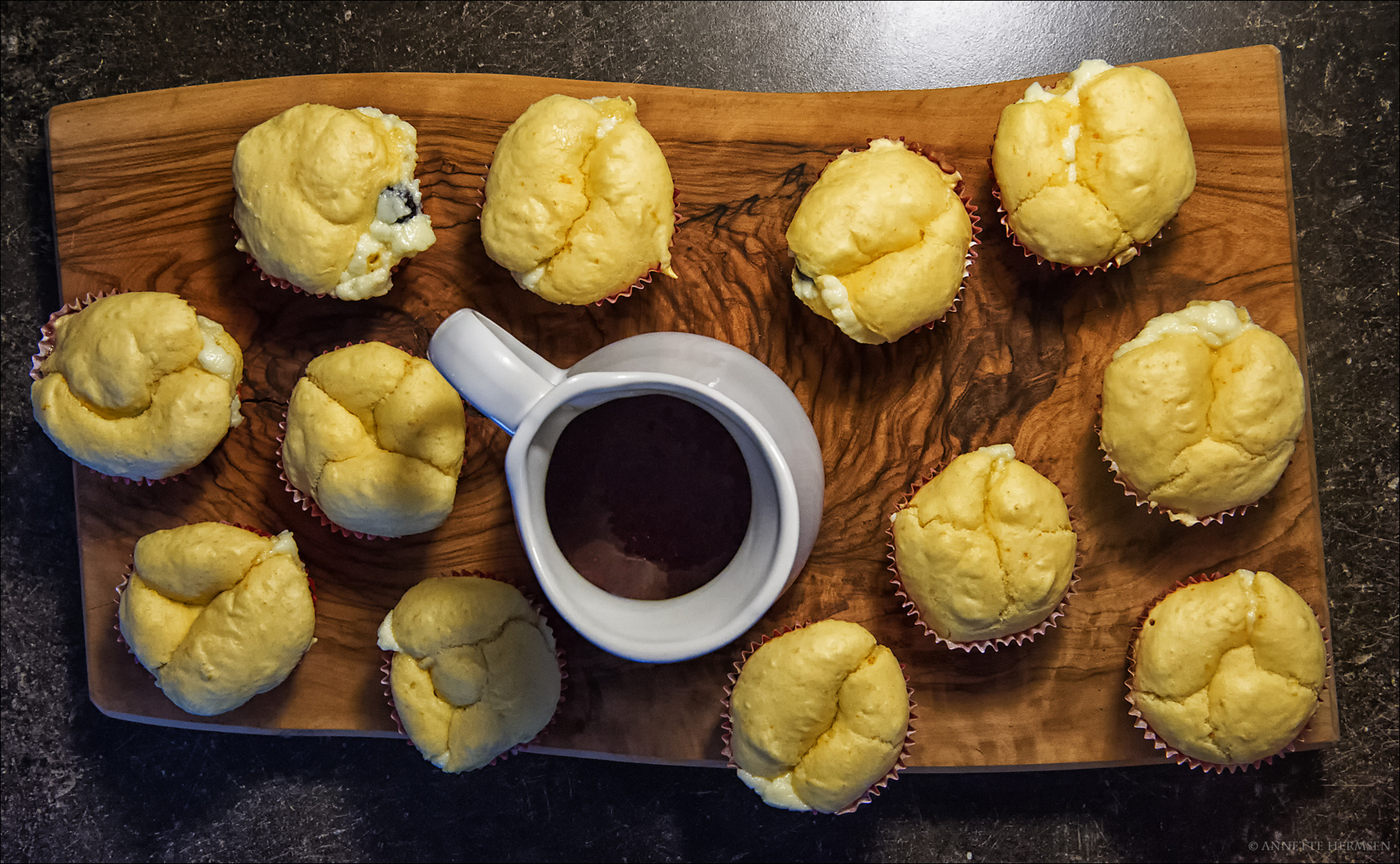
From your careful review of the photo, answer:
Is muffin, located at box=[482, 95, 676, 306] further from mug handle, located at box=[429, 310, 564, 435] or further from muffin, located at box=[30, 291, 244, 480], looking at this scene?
muffin, located at box=[30, 291, 244, 480]

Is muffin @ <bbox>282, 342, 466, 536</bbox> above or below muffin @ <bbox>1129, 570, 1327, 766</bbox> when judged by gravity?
above

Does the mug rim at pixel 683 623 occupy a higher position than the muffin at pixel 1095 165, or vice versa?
the muffin at pixel 1095 165

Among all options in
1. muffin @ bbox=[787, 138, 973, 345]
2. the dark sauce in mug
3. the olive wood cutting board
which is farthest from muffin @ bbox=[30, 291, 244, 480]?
muffin @ bbox=[787, 138, 973, 345]

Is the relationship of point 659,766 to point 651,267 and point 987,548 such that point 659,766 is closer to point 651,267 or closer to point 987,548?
point 987,548

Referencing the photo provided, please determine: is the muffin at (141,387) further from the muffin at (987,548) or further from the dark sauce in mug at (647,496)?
the muffin at (987,548)

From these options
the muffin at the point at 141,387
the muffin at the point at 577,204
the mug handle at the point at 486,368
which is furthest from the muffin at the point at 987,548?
the muffin at the point at 141,387

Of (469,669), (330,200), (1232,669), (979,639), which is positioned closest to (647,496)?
(469,669)
